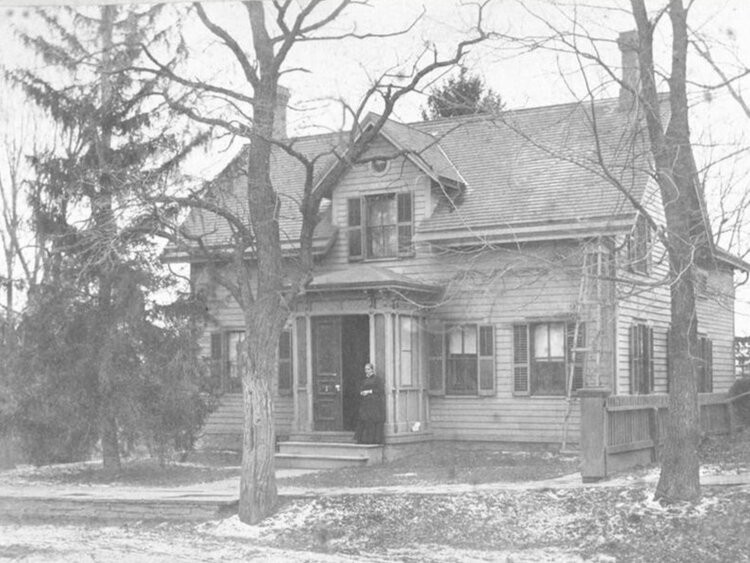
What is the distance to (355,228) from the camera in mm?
21766

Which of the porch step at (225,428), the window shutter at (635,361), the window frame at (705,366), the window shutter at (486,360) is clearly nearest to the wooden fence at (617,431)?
the window shutter at (635,361)

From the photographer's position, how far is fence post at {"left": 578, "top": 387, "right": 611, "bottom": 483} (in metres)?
15.2

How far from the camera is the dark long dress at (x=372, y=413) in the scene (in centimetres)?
1969

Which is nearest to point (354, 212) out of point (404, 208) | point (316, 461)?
point (404, 208)

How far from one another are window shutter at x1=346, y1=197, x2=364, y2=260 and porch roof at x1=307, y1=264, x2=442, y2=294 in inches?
32.4

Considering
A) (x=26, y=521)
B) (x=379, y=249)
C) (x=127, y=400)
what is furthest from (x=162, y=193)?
(x=379, y=249)

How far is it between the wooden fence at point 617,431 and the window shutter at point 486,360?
3661 millimetres

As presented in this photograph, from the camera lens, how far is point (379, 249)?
21.7m

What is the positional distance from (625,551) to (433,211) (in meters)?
10.6

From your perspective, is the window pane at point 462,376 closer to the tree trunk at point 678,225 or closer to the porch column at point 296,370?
the porch column at point 296,370

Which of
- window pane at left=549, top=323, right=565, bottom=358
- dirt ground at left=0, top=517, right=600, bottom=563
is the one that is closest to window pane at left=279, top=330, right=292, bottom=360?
window pane at left=549, top=323, right=565, bottom=358

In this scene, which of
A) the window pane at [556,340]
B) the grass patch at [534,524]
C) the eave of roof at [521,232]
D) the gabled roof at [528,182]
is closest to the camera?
the grass patch at [534,524]

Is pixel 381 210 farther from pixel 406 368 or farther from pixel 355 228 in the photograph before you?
pixel 406 368

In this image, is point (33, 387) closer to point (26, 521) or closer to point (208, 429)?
point (26, 521)
